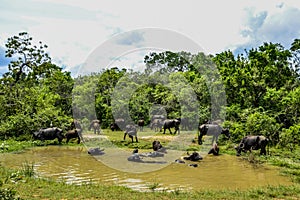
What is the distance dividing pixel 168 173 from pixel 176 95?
614 inches

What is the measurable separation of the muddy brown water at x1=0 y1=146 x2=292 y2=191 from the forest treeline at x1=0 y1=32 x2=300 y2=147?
2.56m

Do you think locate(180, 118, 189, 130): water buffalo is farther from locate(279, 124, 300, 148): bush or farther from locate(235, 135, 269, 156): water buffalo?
locate(235, 135, 269, 156): water buffalo

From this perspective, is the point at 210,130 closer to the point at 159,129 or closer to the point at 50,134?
the point at 159,129

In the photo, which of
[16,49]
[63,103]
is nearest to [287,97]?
[16,49]

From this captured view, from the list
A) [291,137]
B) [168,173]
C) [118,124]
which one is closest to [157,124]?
[118,124]

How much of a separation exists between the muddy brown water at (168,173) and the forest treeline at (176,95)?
2.56 m

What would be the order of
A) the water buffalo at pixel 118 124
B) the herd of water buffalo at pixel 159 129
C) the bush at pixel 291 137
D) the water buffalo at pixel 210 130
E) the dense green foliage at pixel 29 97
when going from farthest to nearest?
1. the water buffalo at pixel 118 124
2. the water buffalo at pixel 210 130
3. the bush at pixel 291 137
4. the herd of water buffalo at pixel 159 129
5. the dense green foliage at pixel 29 97

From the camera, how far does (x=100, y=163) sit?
13.4 m

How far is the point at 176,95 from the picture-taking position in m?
26.8

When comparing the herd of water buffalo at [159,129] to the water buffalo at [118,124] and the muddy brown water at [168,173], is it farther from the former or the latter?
the muddy brown water at [168,173]

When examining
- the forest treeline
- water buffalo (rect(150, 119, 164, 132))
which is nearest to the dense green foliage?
the forest treeline

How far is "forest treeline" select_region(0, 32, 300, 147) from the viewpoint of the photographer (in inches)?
441

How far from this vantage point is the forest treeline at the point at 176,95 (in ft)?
36.8

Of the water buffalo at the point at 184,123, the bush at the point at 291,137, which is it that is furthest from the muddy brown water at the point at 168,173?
the water buffalo at the point at 184,123
